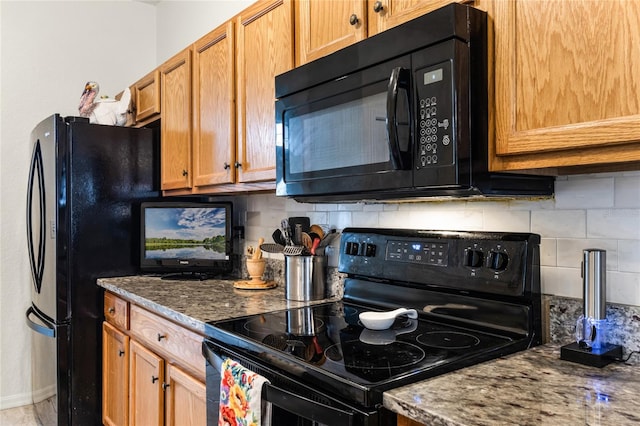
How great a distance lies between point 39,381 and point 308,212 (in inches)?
76.4

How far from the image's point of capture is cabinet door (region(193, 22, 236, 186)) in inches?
83.4

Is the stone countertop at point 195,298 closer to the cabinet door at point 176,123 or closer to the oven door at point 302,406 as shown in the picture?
the oven door at point 302,406

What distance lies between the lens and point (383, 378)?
3.31 ft

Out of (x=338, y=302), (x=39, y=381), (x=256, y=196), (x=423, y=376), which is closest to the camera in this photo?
(x=423, y=376)

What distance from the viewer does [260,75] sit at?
6.29 ft

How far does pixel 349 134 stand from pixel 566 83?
0.58 m

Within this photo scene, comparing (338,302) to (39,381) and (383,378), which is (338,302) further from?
(39,381)

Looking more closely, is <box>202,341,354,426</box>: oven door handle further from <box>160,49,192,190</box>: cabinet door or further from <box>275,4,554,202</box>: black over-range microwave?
<box>160,49,192,190</box>: cabinet door

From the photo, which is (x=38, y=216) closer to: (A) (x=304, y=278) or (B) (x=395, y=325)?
(A) (x=304, y=278)

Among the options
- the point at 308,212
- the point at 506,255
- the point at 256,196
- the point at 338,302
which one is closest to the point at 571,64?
A: the point at 506,255

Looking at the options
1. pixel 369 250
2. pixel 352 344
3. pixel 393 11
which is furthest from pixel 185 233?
pixel 393 11

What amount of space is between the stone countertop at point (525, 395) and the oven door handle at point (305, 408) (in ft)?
0.32

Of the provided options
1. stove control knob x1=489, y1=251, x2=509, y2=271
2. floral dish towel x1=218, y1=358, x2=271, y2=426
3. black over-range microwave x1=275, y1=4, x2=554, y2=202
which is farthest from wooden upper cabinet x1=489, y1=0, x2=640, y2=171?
floral dish towel x1=218, y1=358, x2=271, y2=426

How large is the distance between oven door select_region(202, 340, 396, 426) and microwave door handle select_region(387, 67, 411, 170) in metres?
0.56
